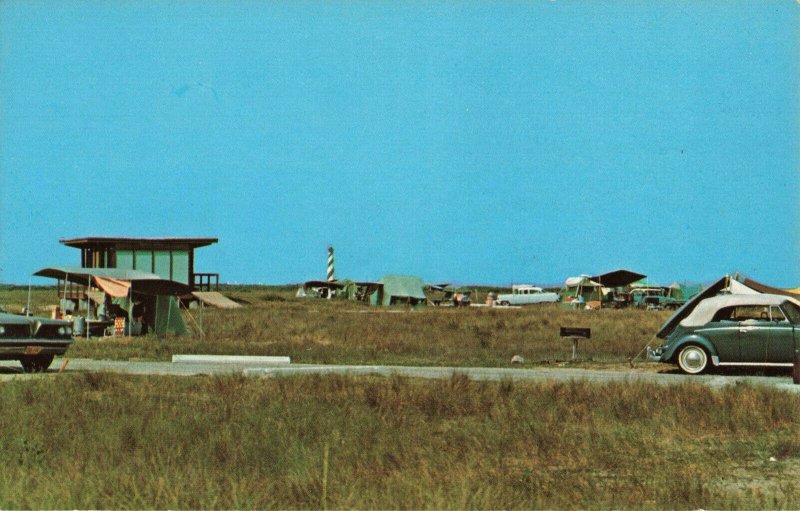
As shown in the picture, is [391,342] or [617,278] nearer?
[391,342]

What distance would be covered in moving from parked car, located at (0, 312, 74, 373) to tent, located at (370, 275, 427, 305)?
51.0 metres

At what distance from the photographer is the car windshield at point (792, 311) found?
19.0 metres

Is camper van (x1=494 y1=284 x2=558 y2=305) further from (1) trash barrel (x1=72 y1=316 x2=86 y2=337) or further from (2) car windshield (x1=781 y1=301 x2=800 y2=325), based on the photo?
(2) car windshield (x1=781 y1=301 x2=800 y2=325)

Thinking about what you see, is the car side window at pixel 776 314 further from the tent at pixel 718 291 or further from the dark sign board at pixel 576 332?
the dark sign board at pixel 576 332

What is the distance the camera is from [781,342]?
61.6ft

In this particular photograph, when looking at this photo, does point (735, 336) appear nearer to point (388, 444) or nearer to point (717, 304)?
point (717, 304)

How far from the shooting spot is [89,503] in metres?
7.07

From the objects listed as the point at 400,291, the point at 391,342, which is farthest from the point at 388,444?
the point at 400,291

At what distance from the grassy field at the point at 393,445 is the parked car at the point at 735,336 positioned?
4.79m

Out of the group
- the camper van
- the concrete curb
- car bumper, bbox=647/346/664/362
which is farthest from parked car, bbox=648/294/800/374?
the camper van

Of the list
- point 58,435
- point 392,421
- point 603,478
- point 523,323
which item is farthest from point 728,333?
point 523,323

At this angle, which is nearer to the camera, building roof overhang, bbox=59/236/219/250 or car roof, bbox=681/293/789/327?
car roof, bbox=681/293/789/327

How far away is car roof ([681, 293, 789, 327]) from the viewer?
760 inches

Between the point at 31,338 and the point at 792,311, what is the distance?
1497 centimetres
